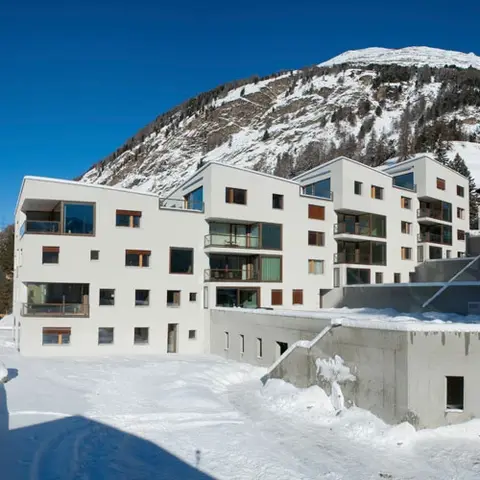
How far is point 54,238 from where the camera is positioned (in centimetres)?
2759

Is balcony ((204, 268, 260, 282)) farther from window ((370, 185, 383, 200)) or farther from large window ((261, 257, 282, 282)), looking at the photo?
window ((370, 185, 383, 200))

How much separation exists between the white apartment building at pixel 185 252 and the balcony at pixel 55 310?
0.05m

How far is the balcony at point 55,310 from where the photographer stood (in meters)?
27.2

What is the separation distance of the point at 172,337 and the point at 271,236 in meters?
9.08

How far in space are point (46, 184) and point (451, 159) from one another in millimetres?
69954

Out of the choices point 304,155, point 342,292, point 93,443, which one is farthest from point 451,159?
point 93,443

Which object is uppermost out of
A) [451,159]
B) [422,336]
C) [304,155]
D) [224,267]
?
[304,155]

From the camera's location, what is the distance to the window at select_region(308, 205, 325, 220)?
3556 cm

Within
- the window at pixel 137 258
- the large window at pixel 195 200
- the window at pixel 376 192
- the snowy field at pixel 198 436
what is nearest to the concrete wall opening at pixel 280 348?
the snowy field at pixel 198 436

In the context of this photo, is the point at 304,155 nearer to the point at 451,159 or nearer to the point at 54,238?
the point at 451,159

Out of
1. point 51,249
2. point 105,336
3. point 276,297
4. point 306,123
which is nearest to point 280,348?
point 276,297

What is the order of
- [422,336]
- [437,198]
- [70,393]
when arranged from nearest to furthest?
[422,336], [70,393], [437,198]

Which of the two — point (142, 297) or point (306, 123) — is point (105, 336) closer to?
point (142, 297)

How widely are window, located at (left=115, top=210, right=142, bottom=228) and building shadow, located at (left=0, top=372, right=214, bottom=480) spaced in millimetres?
15608
